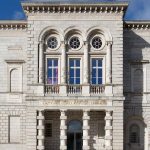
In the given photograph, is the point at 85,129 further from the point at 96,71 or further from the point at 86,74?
the point at 96,71

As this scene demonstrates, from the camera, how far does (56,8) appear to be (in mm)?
45406

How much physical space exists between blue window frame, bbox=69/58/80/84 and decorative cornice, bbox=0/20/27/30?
559cm

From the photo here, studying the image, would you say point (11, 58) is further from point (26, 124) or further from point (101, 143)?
point (101, 143)

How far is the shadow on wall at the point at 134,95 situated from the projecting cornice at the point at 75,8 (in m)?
4.46

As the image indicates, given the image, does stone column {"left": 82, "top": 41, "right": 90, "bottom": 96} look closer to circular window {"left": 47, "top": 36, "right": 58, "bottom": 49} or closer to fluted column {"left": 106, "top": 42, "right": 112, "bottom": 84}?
fluted column {"left": 106, "top": 42, "right": 112, "bottom": 84}

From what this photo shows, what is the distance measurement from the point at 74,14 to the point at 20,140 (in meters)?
11.5

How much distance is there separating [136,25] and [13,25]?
34.3 feet

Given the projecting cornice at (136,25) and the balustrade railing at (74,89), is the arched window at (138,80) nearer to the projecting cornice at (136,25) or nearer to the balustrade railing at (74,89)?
the projecting cornice at (136,25)

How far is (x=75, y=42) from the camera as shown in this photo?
4569cm

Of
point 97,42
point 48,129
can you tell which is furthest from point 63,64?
point 48,129

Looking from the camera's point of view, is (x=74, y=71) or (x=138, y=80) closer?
(x=74, y=71)

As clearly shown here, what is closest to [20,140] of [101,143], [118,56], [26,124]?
[26,124]

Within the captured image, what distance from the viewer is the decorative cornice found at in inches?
1889

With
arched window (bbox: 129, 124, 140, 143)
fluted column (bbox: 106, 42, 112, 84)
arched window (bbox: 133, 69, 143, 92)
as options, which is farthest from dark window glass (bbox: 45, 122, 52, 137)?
arched window (bbox: 133, 69, 143, 92)
